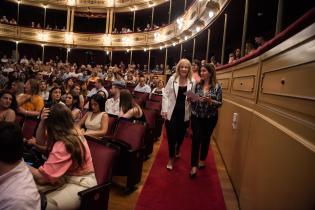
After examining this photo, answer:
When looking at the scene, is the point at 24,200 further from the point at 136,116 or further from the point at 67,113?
the point at 136,116

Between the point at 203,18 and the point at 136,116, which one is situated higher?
the point at 203,18

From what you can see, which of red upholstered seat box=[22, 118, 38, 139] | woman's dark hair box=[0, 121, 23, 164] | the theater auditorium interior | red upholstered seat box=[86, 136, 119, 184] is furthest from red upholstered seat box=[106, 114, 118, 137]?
woman's dark hair box=[0, 121, 23, 164]

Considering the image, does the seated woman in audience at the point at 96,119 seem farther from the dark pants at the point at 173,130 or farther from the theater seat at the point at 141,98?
the theater seat at the point at 141,98

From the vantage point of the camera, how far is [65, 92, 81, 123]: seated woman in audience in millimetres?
3609

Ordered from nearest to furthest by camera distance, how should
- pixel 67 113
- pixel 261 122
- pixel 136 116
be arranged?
pixel 67 113 → pixel 261 122 → pixel 136 116

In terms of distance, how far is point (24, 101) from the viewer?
4.16 metres

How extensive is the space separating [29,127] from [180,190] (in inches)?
72.4

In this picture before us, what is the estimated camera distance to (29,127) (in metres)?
3.11

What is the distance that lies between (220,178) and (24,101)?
3070mm

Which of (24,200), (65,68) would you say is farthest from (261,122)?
(65,68)

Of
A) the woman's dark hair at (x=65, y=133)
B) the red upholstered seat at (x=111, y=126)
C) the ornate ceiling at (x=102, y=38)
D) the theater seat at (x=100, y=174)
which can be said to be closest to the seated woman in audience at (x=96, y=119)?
the red upholstered seat at (x=111, y=126)

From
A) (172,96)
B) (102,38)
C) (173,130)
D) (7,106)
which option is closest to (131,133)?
(173,130)

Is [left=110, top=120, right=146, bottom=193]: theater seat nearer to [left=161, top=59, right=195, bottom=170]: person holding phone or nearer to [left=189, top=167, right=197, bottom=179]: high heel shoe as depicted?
[left=161, top=59, right=195, bottom=170]: person holding phone

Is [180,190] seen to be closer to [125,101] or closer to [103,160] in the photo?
[103,160]
